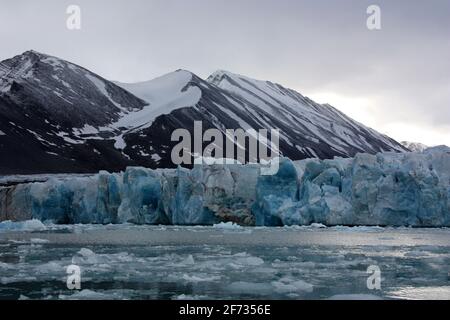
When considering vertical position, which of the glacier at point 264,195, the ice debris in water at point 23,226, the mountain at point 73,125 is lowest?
the ice debris in water at point 23,226


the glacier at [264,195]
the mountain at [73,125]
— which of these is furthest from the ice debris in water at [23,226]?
the mountain at [73,125]

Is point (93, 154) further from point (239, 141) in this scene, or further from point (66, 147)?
point (239, 141)

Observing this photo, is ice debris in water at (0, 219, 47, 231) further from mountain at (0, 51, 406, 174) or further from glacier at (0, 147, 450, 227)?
mountain at (0, 51, 406, 174)

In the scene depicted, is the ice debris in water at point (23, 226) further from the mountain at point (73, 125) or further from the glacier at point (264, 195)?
the mountain at point (73, 125)

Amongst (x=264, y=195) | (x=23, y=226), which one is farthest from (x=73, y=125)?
(x=264, y=195)

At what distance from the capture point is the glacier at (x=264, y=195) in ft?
174

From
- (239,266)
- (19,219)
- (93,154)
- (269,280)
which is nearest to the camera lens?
(269,280)

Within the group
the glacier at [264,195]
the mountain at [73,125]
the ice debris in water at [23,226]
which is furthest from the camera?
the mountain at [73,125]

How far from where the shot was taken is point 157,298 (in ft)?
55.7

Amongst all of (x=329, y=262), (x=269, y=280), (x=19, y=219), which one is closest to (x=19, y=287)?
(x=269, y=280)

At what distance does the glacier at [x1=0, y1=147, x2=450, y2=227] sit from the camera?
5291cm

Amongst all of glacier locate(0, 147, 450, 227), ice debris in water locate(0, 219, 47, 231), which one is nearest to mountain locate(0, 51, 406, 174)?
glacier locate(0, 147, 450, 227)
